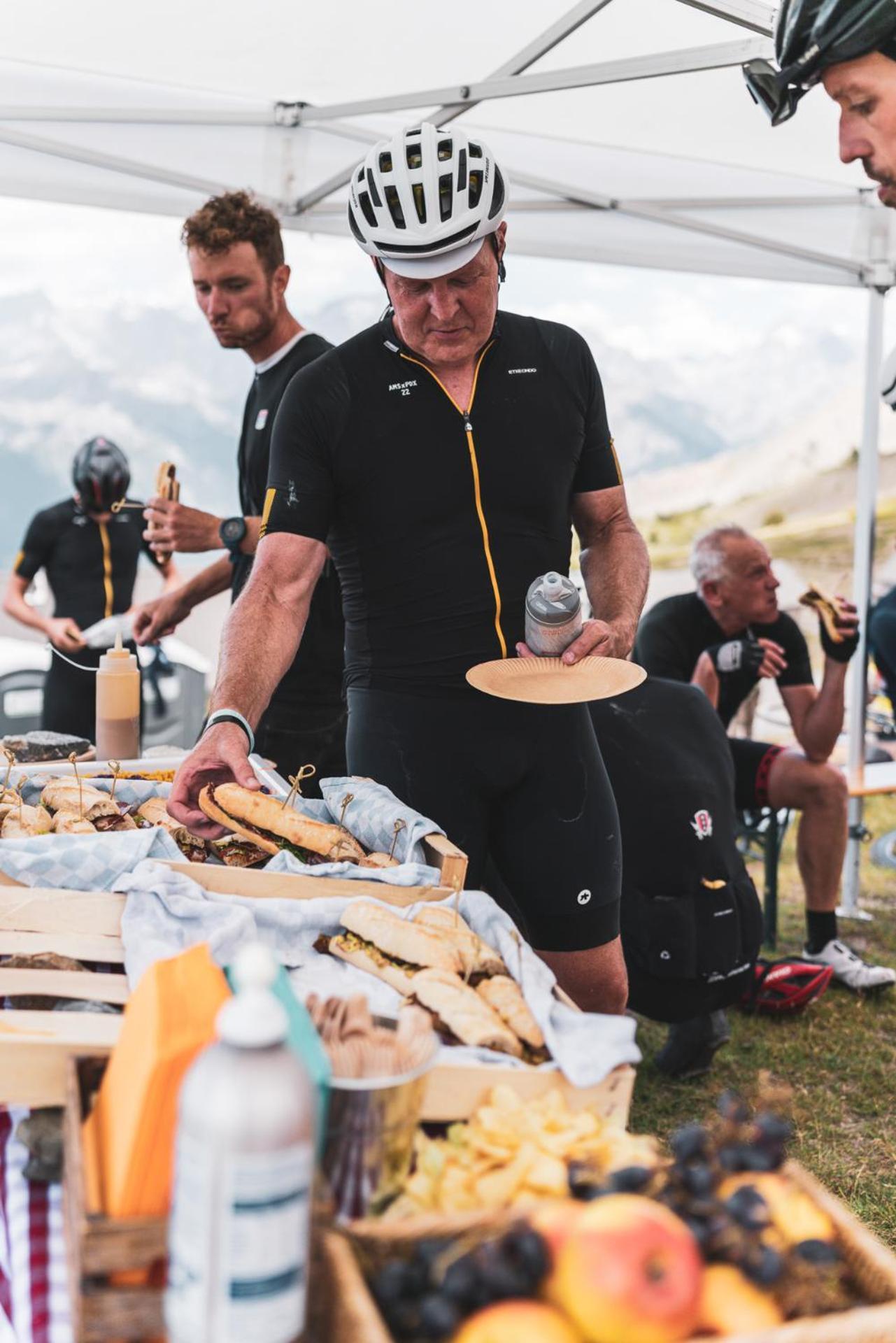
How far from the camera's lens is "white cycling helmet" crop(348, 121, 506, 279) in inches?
86.9

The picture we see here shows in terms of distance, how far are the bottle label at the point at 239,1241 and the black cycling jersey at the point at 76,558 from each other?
5.15m

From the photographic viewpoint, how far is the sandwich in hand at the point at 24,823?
214cm

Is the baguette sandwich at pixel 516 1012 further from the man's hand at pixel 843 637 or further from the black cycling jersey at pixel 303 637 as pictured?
the man's hand at pixel 843 637

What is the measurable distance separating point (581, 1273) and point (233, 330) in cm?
→ 325

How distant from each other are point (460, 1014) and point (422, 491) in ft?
4.19

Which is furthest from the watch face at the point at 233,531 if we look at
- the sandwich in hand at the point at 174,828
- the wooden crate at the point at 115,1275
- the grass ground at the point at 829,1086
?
the wooden crate at the point at 115,1275

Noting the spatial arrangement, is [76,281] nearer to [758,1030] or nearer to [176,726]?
[176,726]

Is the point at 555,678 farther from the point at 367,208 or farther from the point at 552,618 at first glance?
the point at 367,208

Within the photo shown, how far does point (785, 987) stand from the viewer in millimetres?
4641

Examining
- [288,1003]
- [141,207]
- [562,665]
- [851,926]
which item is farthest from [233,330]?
[851,926]

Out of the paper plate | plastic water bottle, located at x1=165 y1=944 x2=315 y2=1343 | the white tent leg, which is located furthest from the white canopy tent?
plastic water bottle, located at x1=165 y1=944 x2=315 y2=1343

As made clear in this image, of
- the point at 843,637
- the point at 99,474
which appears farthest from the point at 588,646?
the point at 99,474

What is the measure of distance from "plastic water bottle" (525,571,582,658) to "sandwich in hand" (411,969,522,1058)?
73 cm

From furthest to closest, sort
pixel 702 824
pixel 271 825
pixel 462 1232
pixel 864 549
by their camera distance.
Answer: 1. pixel 864 549
2. pixel 702 824
3. pixel 271 825
4. pixel 462 1232
